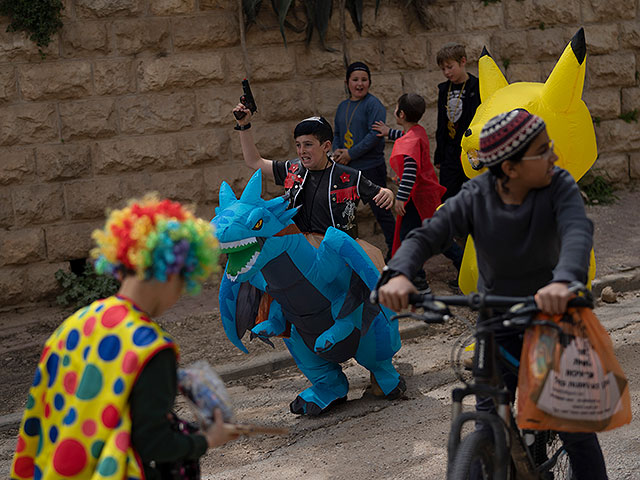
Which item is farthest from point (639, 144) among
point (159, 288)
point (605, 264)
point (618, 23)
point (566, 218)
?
point (159, 288)

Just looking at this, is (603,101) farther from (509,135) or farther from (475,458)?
(475,458)

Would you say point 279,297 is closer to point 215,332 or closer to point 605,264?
point 215,332

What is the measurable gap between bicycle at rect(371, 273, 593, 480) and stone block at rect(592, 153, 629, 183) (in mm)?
7278

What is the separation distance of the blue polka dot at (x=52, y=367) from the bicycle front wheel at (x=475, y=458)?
4.57 feet

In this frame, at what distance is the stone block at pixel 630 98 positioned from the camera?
1010 centimetres

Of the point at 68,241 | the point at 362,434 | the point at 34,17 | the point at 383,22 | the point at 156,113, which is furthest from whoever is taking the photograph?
the point at 383,22

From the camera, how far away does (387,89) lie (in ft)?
29.0

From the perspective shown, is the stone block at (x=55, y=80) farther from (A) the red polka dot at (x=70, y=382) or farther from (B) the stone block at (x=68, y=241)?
(A) the red polka dot at (x=70, y=382)

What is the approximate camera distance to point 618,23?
9.91 metres

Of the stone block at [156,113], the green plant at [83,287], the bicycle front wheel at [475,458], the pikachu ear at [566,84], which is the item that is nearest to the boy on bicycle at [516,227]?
the bicycle front wheel at [475,458]

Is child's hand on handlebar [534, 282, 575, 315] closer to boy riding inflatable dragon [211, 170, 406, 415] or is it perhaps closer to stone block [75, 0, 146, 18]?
boy riding inflatable dragon [211, 170, 406, 415]

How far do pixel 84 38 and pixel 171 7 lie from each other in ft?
2.81

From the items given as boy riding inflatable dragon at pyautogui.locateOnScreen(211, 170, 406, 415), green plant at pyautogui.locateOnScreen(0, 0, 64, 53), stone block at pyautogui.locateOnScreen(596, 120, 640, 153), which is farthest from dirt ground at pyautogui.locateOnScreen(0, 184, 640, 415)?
green plant at pyautogui.locateOnScreen(0, 0, 64, 53)

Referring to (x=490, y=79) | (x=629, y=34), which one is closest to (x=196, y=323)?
(x=490, y=79)
